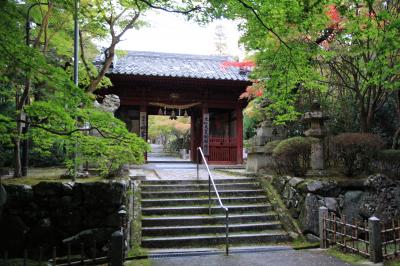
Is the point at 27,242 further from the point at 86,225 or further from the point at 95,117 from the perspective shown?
the point at 95,117

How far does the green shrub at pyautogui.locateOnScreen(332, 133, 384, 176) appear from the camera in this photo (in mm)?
8641

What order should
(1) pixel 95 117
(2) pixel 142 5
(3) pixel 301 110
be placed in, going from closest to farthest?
(1) pixel 95 117, (2) pixel 142 5, (3) pixel 301 110

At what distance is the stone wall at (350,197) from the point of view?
8258 millimetres

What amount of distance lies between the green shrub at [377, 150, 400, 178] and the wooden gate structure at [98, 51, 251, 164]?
23.7ft

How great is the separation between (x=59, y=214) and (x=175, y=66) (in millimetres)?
10903

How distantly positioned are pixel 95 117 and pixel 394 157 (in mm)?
7852

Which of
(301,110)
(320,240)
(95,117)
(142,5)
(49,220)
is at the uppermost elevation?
(142,5)

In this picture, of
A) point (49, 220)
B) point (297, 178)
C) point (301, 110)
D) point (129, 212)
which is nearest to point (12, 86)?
point (49, 220)

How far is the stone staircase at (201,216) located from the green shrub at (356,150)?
239 centimetres

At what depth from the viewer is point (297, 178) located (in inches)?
349

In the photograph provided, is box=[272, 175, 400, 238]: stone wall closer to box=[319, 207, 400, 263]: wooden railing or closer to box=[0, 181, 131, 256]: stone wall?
box=[319, 207, 400, 263]: wooden railing

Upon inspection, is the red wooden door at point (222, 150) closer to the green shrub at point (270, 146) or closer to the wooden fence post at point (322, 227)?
the green shrub at point (270, 146)

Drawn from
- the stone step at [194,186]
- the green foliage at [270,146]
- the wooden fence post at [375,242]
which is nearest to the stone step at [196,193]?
the stone step at [194,186]

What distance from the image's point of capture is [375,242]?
20.2 ft
